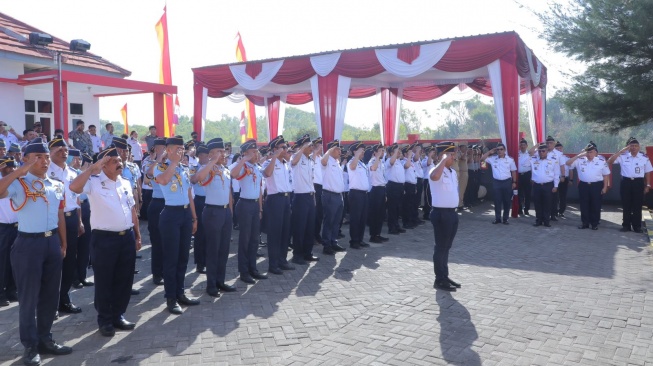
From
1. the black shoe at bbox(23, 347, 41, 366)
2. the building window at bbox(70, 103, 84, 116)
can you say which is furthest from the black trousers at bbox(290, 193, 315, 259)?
the building window at bbox(70, 103, 84, 116)

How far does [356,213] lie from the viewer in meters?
8.22

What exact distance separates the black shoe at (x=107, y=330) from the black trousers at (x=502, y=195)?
826cm

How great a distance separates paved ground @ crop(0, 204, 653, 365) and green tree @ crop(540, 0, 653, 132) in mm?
4590

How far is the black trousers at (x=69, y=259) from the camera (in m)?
5.00

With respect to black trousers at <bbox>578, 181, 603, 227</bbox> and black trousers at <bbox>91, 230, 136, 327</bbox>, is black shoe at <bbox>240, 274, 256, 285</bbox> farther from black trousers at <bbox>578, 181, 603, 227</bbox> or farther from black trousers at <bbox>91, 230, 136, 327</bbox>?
black trousers at <bbox>578, 181, 603, 227</bbox>

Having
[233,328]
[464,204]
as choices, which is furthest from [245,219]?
[464,204]

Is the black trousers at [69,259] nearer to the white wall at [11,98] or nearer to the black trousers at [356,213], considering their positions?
the black trousers at [356,213]

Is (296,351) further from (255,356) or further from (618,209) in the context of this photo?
(618,209)

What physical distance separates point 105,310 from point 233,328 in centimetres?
113

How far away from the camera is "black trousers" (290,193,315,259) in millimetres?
7078

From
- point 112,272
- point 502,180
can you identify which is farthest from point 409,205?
point 112,272

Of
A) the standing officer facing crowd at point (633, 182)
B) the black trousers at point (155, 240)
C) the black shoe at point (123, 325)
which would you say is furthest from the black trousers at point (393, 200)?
the black shoe at point (123, 325)

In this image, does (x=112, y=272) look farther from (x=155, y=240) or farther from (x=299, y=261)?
(x=299, y=261)

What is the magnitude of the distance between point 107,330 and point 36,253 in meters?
1.01
